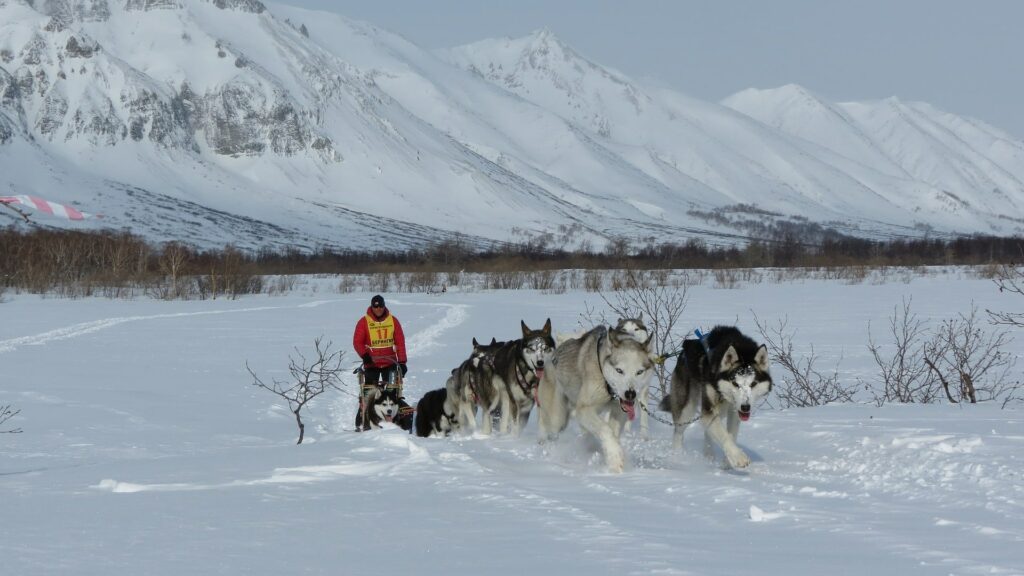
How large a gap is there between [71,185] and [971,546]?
159m

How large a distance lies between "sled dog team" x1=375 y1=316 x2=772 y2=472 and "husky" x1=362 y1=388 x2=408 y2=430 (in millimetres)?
1825

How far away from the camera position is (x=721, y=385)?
246 inches

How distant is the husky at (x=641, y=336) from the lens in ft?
21.4

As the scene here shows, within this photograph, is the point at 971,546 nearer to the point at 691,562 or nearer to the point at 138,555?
the point at 691,562

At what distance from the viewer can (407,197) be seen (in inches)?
7047

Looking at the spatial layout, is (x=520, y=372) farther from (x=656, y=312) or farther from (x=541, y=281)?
(x=541, y=281)

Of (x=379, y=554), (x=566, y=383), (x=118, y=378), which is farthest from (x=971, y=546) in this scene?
(x=118, y=378)

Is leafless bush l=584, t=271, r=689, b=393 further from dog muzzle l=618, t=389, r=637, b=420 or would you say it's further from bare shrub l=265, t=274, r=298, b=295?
bare shrub l=265, t=274, r=298, b=295

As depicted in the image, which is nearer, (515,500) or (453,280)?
(515,500)

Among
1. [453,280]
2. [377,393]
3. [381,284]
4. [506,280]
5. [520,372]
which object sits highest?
[506,280]

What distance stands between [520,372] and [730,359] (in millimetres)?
2958

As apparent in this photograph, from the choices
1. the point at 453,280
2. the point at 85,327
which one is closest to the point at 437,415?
the point at 85,327

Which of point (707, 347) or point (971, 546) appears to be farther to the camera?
point (707, 347)

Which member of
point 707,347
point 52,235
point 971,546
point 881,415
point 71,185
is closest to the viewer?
point 971,546
